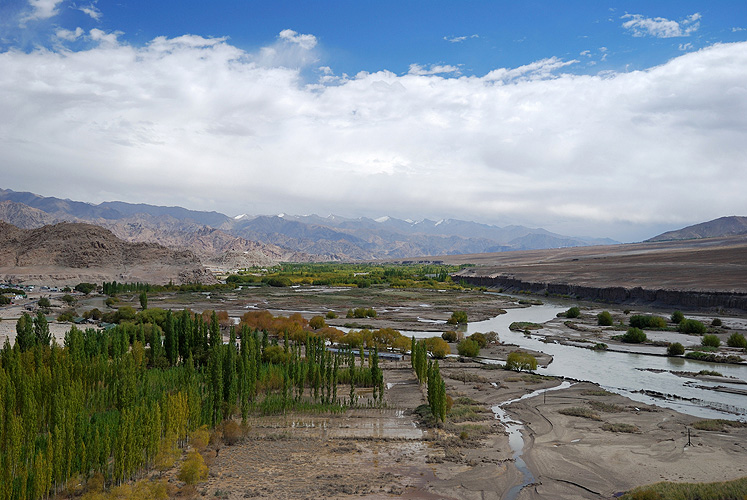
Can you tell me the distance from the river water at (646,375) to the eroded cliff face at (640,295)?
3516cm

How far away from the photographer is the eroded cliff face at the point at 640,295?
71.2 metres

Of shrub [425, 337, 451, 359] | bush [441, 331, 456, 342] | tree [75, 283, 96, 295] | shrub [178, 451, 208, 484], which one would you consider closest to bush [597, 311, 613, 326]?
bush [441, 331, 456, 342]

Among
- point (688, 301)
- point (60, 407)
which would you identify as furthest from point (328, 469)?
point (688, 301)

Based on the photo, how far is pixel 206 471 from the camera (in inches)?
716

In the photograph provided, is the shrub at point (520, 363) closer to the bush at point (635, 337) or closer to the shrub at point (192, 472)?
the bush at point (635, 337)

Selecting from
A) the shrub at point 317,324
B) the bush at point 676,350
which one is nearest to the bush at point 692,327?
the bush at point 676,350

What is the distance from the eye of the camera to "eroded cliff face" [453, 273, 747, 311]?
71.2 meters

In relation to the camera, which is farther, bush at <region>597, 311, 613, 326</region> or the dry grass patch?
bush at <region>597, 311, 613, 326</region>

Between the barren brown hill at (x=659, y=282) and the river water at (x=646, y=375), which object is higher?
the barren brown hill at (x=659, y=282)

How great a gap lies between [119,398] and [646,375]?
32793mm

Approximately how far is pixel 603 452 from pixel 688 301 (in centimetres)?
6623

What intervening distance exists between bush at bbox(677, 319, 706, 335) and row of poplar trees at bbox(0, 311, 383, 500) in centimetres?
3921

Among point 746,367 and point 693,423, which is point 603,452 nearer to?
point 693,423

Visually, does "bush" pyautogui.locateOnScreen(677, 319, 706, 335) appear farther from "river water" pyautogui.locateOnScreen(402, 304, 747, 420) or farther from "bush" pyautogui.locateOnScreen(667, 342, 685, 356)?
"river water" pyautogui.locateOnScreen(402, 304, 747, 420)
